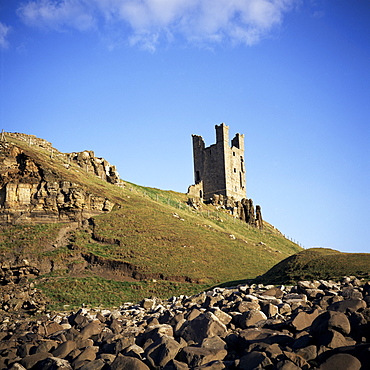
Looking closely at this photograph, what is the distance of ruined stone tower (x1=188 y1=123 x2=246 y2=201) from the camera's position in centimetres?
8606

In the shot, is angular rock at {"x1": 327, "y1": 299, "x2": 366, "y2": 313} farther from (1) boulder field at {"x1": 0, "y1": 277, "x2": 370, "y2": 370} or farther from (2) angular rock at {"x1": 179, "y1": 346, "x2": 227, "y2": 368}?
(2) angular rock at {"x1": 179, "y1": 346, "x2": 227, "y2": 368}

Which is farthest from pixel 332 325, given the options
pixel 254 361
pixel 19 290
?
pixel 19 290

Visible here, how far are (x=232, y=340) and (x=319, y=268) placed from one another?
50.0 ft

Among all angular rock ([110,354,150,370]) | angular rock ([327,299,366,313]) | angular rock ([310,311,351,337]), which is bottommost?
angular rock ([110,354,150,370])

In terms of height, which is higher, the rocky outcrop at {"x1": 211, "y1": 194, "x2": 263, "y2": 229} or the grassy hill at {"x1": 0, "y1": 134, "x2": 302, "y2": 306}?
the rocky outcrop at {"x1": 211, "y1": 194, "x2": 263, "y2": 229}

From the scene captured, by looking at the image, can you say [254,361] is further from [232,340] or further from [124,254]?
[124,254]

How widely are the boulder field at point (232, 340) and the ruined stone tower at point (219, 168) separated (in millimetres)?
69107

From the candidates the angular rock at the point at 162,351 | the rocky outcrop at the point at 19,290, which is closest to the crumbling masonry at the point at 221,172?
the rocky outcrop at the point at 19,290

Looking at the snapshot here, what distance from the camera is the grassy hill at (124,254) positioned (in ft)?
104

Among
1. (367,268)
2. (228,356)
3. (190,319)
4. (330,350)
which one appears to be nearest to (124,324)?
(190,319)

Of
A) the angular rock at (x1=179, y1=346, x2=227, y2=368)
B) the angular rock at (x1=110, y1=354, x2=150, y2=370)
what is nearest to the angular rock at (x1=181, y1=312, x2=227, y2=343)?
the angular rock at (x1=179, y1=346, x2=227, y2=368)

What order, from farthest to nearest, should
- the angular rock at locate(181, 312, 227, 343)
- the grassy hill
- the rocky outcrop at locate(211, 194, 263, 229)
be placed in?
the rocky outcrop at locate(211, 194, 263, 229)
the grassy hill
the angular rock at locate(181, 312, 227, 343)

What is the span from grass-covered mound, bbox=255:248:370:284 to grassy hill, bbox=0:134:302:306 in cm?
791

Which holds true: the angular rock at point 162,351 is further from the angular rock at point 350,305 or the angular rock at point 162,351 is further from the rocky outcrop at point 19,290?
the rocky outcrop at point 19,290
